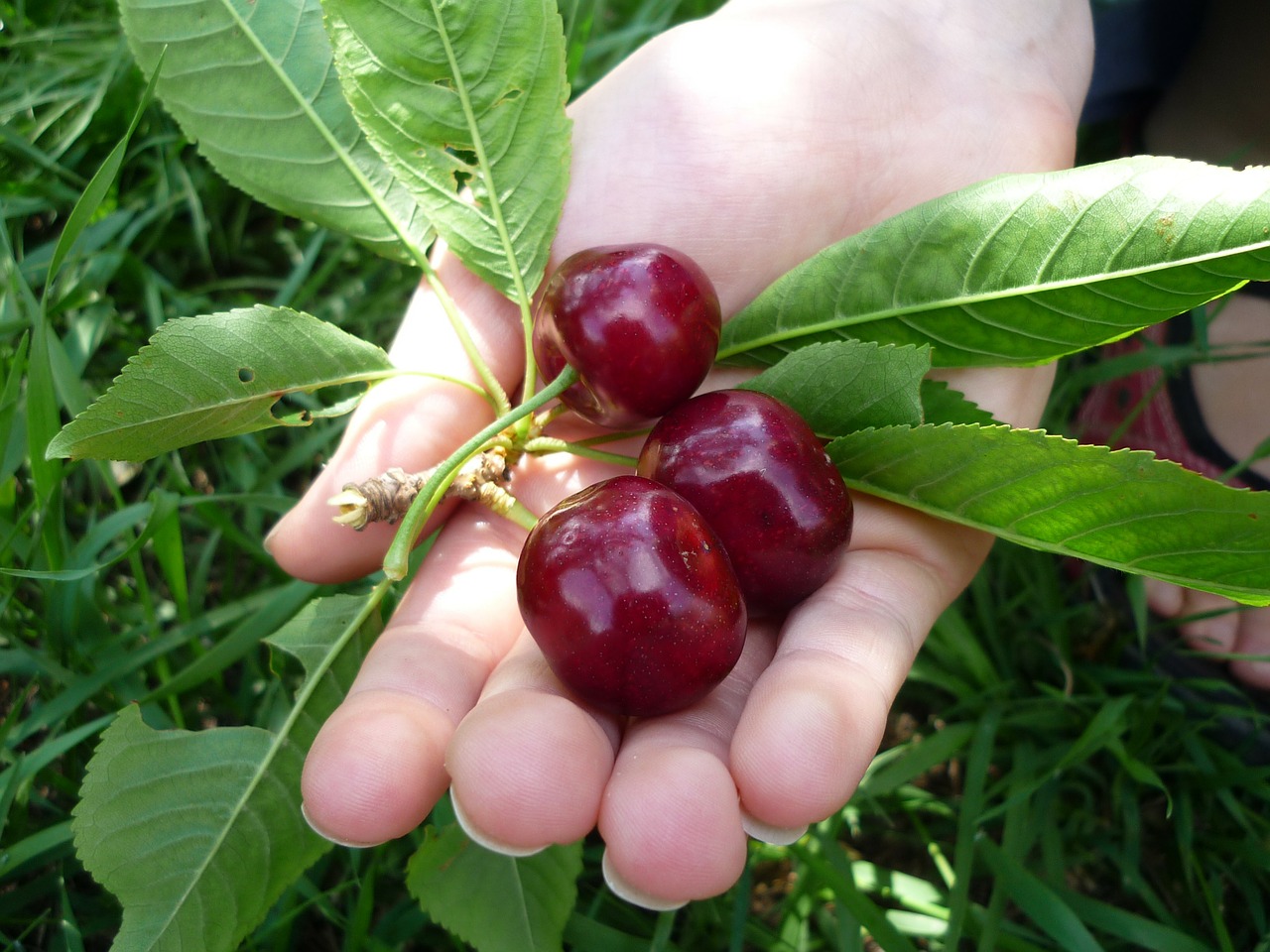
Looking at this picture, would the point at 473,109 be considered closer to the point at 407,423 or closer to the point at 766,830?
the point at 407,423

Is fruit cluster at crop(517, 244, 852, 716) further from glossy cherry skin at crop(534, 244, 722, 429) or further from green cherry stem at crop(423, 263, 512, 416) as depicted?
green cherry stem at crop(423, 263, 512, 416)

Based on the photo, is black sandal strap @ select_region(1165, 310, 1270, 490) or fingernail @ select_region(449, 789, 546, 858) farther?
black sandal strap @ select_region(1165, 310, 1270, 490)

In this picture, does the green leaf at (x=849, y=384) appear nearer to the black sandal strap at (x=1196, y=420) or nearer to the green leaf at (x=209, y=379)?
the green leaf at (x=209, y=379)

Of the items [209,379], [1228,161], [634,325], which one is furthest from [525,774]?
[1228,161]

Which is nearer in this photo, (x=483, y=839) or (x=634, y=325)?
(x=483, y=839)

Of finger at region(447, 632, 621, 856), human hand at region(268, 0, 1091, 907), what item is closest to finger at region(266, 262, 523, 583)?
human hand at region(268, 0, 1091, 907)

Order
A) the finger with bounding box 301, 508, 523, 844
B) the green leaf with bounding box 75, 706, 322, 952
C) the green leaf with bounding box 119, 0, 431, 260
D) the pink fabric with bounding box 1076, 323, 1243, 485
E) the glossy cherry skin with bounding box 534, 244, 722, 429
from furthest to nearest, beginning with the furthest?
1. the pink fabric with bounding box 1076, 323, 1243, 485
2. the green leaf with bounding box 119, 0, 431, 260
3. the glossy cherry skin with bounding box 534, 244, 722, 429
4. the green leaf with bounding box 75, 706, 322, 952
5. the finger with bounding box 301, 508, 523, 844
